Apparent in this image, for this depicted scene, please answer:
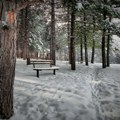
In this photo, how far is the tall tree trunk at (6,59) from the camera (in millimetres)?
5279

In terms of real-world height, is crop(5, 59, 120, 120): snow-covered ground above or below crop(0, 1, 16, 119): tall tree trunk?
below

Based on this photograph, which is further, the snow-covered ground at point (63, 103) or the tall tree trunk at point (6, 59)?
the snow-covered ground at point (63, 103)

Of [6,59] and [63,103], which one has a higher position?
[6,59]

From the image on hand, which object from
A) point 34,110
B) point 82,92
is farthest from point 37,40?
point 34,110

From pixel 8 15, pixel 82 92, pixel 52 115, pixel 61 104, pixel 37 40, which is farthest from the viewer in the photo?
pixel 37 40

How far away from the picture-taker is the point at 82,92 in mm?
8641

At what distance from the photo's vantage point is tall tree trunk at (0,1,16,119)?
17.3 feet

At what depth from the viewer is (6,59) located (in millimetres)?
5375

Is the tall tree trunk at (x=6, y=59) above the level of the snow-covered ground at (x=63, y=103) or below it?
above

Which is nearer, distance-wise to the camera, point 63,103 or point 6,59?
point 6,59

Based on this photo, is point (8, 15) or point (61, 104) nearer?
point (8, 15)

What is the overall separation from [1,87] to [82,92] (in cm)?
428

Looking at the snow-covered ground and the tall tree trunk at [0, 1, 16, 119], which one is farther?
the snow-covered ground

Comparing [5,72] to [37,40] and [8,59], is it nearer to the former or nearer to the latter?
[8,59]
